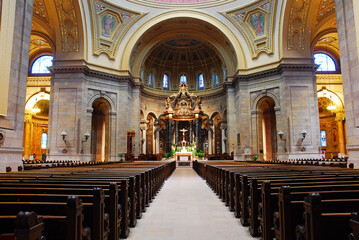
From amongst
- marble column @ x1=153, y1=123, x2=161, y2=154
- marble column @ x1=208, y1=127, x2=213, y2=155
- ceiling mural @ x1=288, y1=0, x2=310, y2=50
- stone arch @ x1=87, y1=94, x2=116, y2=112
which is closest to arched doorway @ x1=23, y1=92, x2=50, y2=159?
stone arch @ x1=87, y1=94, x2=116, y2=112

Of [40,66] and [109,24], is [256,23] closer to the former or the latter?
[109,24]

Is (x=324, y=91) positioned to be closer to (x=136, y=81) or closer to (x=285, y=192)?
(x=136, y=81)

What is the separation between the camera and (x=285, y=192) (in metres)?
2.95

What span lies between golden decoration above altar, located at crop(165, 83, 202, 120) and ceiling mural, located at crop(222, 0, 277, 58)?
10373 mm

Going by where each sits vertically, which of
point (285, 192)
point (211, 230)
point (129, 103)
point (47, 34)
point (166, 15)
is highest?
point (166, 15)

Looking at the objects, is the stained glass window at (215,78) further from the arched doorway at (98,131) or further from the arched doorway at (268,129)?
the arched doorway at (98,131)

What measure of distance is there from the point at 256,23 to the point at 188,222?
24.6 m

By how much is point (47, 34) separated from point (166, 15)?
11632 mm

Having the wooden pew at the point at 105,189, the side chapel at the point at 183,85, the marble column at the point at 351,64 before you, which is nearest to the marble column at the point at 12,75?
the wooden pew at the point at 105,189

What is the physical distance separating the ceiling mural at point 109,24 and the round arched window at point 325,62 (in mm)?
21160

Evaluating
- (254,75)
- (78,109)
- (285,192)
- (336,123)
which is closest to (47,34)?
(78,109)

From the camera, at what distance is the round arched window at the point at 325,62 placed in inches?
1270

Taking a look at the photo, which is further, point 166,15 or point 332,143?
point 332,143

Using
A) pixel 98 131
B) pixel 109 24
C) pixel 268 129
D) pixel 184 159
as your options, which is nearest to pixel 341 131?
pixel 268 129
